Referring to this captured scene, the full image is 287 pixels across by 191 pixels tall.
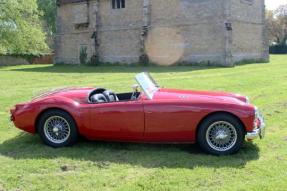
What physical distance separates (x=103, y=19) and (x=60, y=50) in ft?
23.4

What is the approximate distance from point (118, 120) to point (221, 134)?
1.64 meters

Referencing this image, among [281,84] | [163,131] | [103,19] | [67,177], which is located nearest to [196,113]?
[163,131]

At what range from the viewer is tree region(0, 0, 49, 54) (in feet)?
128

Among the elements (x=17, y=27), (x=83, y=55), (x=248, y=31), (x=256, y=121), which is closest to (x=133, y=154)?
(x=256, y=121)

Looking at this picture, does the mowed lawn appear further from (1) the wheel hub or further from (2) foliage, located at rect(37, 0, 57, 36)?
(2) foliage, located at rect(37, 0, 57, 36)

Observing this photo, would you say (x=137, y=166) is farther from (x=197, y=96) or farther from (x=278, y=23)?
(x=278, y=23)

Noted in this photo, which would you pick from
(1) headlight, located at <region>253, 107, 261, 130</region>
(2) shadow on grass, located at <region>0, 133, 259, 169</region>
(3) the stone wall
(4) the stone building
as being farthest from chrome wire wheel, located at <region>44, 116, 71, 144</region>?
(3) the stone wall

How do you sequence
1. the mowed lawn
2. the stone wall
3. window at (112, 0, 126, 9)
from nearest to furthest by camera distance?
the mowed lawn → the stone wall → window at (112, 0, 126, 9)

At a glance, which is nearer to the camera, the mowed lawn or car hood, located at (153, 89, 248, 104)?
the mowed lawn

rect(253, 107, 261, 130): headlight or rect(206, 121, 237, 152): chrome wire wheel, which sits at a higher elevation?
rect(253, 107, 261, 130): headlight

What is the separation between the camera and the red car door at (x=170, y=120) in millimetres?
6215

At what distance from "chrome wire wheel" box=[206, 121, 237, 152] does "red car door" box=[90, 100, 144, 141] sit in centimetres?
108

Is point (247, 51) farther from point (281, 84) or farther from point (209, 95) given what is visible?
point (209, 95)

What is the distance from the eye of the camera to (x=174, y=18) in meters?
33.3
